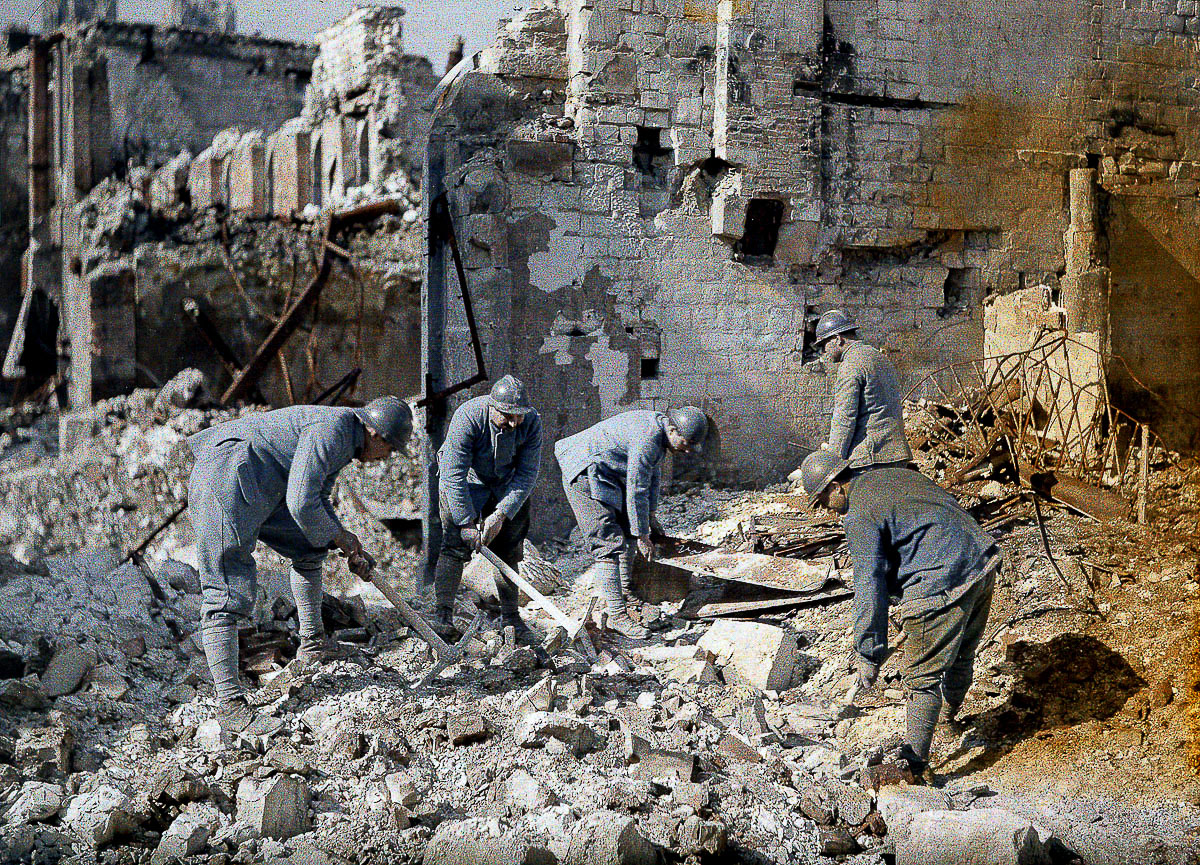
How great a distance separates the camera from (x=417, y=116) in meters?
13.1

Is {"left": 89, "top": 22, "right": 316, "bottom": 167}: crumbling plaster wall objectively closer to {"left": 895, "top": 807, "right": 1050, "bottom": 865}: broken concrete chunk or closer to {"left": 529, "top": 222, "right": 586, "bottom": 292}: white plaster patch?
{"left": 529, "top": 222, "right": 586, "bottom": 292}: white plaster patch

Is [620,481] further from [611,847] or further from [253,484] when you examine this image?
[611,847]

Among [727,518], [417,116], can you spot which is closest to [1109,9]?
[727,518]

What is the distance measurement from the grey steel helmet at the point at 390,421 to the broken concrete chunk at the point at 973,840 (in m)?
2.89

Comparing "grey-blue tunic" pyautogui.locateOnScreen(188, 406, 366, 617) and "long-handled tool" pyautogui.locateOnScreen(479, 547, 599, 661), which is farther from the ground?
"grey-blue tunic" pyautogui.locateOnScreen(188, 406, 366, 617)

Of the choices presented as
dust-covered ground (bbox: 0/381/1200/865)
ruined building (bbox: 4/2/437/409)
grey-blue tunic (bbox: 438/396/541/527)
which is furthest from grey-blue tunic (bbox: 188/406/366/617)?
ruined building (bbox: 4/2/437/409)

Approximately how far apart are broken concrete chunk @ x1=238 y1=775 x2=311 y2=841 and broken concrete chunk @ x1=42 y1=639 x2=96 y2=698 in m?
1.55

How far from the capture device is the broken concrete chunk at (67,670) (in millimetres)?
5434

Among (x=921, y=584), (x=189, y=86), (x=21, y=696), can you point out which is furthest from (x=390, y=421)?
(x=189, y=86)

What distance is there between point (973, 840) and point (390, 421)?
10.3 ft

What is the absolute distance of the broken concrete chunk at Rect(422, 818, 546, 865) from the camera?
13.3 feet

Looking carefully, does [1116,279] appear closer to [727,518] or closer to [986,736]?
[727,518]

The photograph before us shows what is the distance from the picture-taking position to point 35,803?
4.43 m

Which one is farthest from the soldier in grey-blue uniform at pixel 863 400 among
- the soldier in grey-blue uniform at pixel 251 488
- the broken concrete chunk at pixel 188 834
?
the broken concrete chunk at pixel 188 834
